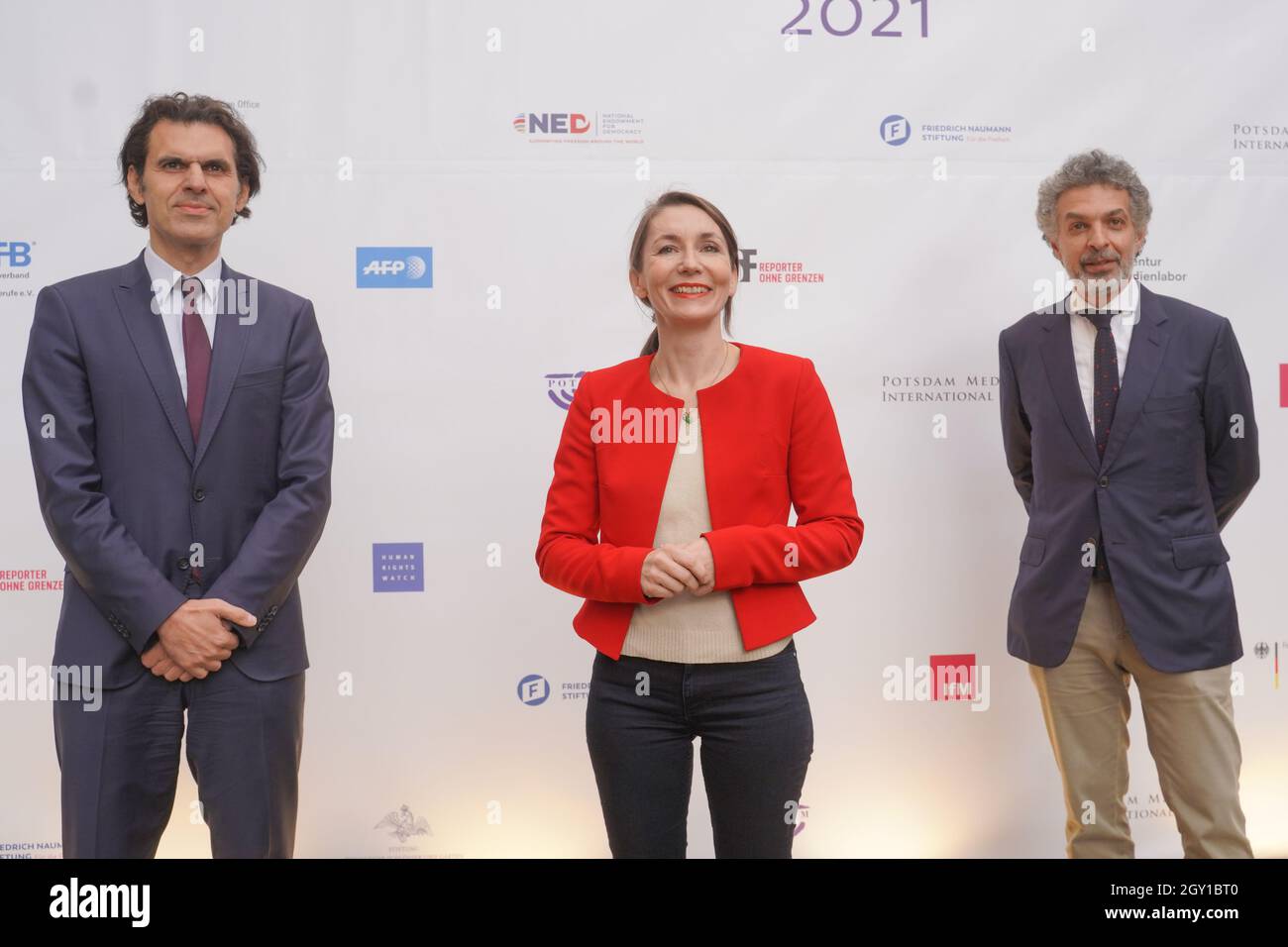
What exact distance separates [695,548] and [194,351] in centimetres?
115

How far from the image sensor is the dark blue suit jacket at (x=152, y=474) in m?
1.92

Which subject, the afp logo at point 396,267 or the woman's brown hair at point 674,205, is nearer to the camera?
the woman's brown hair at point 674,205

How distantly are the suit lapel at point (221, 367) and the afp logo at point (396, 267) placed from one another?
79cm

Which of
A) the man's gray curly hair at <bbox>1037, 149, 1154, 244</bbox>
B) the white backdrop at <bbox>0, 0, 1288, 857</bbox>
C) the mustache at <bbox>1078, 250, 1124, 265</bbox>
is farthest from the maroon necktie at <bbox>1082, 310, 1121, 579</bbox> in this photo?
the white backdrop at <bbox>0, 0, 1288, 857</bbox>

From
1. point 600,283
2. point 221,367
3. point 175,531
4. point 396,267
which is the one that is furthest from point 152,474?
point 600,283

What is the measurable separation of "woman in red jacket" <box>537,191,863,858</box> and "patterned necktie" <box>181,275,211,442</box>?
2.51 ft

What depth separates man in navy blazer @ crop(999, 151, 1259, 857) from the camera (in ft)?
7.29

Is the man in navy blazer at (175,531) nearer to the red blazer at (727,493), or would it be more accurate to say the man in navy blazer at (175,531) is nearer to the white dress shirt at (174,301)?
the white dress shirt at (174,301)

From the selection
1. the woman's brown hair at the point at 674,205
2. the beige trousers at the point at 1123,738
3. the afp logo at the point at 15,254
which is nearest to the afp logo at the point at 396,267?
the afp logo at the point at 15,254

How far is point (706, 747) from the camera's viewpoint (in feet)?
5.91

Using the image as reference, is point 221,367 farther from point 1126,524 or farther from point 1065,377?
point 1126,524

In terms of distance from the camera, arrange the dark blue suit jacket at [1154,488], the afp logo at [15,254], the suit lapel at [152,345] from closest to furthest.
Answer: the suit lapel at [152,345], the dark blue suit jacket at [1154,488], the afp logo at [15,254]

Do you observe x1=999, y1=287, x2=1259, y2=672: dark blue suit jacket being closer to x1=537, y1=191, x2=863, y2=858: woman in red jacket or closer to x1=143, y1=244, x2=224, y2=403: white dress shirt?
x1=537, y1=191, x2=863, y2=858: woman in red jacket
